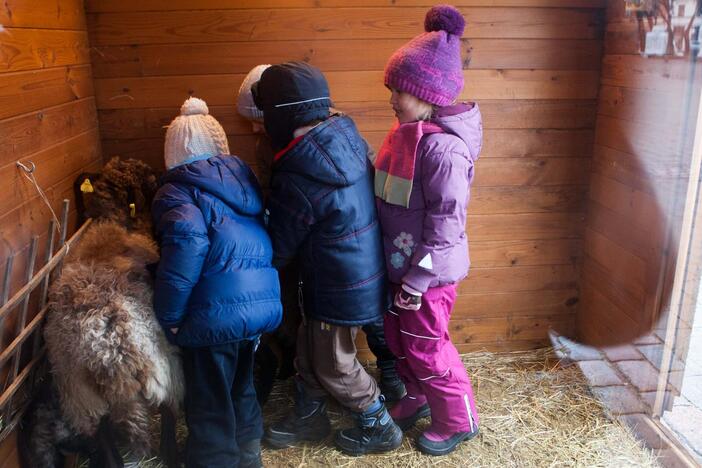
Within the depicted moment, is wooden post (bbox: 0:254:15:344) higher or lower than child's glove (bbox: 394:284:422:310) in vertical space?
higher

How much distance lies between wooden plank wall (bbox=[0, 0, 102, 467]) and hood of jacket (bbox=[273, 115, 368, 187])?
812 millimetres

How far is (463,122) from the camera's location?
2170mm

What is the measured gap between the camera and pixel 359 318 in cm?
222

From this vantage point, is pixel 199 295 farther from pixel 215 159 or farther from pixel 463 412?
pixel 463 412

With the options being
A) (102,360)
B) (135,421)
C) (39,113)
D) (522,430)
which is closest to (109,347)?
(102,360)

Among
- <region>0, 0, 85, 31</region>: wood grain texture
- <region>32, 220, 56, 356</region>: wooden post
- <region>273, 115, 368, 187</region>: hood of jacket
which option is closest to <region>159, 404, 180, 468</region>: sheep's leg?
<region>32, 220, 56, 356</region>: wooden post

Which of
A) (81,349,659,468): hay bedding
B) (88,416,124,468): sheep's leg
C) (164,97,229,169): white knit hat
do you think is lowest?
(81,349,659,468): hay bedding

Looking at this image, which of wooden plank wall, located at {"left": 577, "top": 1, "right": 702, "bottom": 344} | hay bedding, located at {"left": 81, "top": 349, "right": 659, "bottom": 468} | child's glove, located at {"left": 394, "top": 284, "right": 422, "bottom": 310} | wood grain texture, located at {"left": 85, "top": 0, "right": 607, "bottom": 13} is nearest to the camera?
child's glove, located at {"left": 394, "top": 284, "right": 422, "bottom": 310}

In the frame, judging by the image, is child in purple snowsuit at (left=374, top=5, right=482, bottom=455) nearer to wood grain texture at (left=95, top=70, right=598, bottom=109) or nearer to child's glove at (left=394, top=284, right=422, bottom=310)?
child's glove at (left=394, top=284, right=422, bottom=310)

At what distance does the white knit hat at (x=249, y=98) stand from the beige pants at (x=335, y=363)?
2.88 feet

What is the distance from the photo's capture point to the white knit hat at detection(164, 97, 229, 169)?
2066mm

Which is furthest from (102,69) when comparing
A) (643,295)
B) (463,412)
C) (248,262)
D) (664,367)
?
(664,367)

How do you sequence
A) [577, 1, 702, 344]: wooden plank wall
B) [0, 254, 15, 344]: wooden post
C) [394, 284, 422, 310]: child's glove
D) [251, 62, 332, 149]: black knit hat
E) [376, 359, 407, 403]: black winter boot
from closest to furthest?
1. [0, 254, 15, 344]: wooden post
2. [251, 62, 332, 149]: black knit hat
3. [394, 284, 422, 310]: child's glove
4. [577, 1, 702, 344]: wooden plank wall
5. [376, 359, 407, 403]: black winter boot

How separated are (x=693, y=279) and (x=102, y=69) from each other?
2.54 meters
